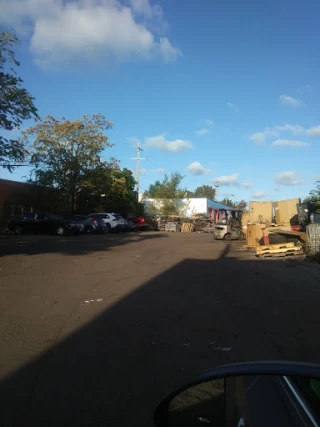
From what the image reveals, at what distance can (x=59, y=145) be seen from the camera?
1368 inches

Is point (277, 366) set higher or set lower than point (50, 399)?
higher

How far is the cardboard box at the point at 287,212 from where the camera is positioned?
65.5ft

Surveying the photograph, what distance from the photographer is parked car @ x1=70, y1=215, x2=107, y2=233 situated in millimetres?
29672

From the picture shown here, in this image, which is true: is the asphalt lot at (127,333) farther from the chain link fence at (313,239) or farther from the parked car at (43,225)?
the parked car at (43,225)

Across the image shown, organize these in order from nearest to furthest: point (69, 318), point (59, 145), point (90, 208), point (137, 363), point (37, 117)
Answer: point (137, 363) → point (69, 318) → point (37, 117) → point (59, 145) → point (90, 208)

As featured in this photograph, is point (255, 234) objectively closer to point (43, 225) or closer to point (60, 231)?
point (60, 231)

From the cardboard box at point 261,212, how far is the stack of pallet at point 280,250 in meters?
7.07

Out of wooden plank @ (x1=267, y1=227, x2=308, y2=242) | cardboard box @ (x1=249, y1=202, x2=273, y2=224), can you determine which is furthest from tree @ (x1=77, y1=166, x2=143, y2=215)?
wooden plank @ (x1=267, y1=227, x2=308, y2=242)

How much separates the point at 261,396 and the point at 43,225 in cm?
2601

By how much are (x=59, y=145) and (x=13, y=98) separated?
22.5 meters

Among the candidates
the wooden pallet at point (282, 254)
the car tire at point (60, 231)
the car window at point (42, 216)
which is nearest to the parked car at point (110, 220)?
the car tire at point (60, 231)

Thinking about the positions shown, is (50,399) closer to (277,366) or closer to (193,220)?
(277,366)

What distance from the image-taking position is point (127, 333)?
18.7 feet

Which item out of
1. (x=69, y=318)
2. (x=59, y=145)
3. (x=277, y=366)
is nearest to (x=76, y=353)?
(x=69, y=318)
